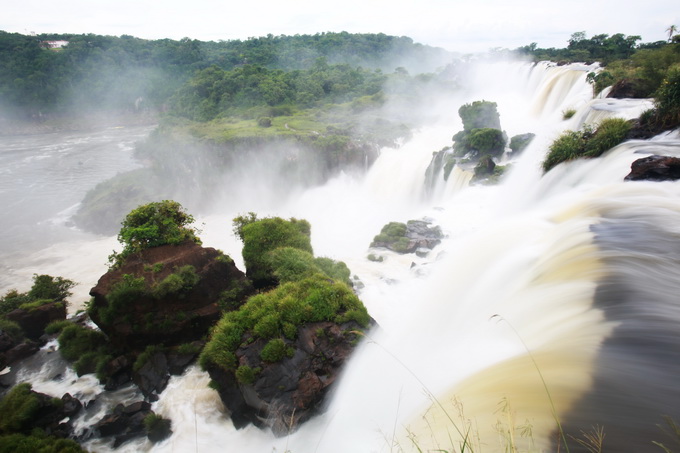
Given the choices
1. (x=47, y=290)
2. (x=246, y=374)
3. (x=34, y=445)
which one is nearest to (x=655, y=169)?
(x=246, y=374)

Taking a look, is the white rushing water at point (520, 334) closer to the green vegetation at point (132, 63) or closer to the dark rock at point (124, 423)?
the dark rock at point (124, 423)

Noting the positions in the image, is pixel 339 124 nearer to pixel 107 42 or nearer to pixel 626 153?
pixel 626 153

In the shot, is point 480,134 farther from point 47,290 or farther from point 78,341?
point 47,290

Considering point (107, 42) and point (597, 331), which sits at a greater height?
point (107, 42)

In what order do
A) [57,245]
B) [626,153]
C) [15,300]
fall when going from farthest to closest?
[57,245]
[15,300]
[626,153]

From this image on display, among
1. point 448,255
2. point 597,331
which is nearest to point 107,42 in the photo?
point 448,255
